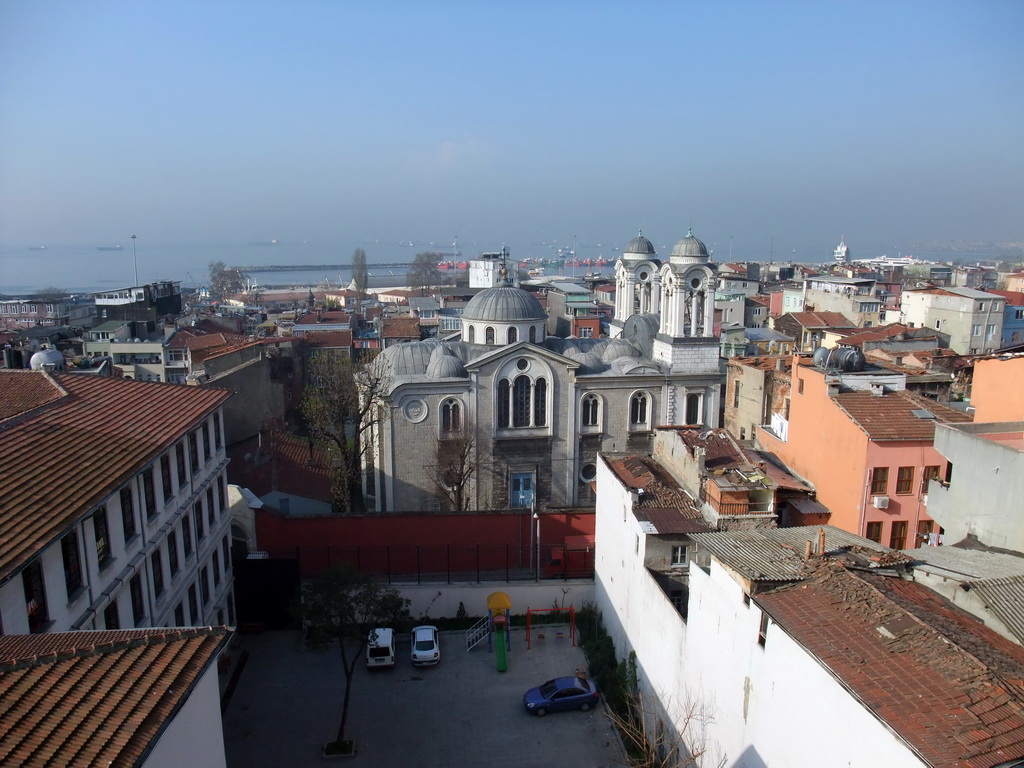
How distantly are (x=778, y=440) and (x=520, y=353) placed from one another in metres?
10.2

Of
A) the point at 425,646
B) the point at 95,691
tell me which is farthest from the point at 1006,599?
the point at 425,646

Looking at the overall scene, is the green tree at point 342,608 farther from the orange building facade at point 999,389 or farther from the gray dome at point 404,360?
the orange building facade at point 999,389

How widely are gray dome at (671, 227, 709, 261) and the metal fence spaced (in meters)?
18.5

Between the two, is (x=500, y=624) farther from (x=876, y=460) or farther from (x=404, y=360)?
(x=404, y=360)

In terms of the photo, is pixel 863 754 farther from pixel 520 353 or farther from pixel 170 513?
pixel 520 353

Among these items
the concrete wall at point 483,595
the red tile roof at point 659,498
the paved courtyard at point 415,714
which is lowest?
the paved courtyard at point 415,714

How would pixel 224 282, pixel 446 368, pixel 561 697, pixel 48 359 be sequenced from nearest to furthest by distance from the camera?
pixel 561 697 → pixel 48 359 → pixel 446 368 → pixel 224 282

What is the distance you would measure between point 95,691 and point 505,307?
2375 centimetres

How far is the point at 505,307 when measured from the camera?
2969 centimetres

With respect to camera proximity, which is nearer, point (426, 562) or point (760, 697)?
point (760, 697)

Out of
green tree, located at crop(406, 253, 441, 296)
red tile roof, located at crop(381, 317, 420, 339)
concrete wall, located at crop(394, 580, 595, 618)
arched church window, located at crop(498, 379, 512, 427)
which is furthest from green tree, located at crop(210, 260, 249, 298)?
concrete wall, located at crop(394, 580, 595, 618)

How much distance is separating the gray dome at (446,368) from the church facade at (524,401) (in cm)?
4

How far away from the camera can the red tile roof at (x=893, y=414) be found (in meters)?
17.6

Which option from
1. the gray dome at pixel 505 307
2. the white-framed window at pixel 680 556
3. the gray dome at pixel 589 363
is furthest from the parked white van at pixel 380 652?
the gray dome at pixel 505 307
